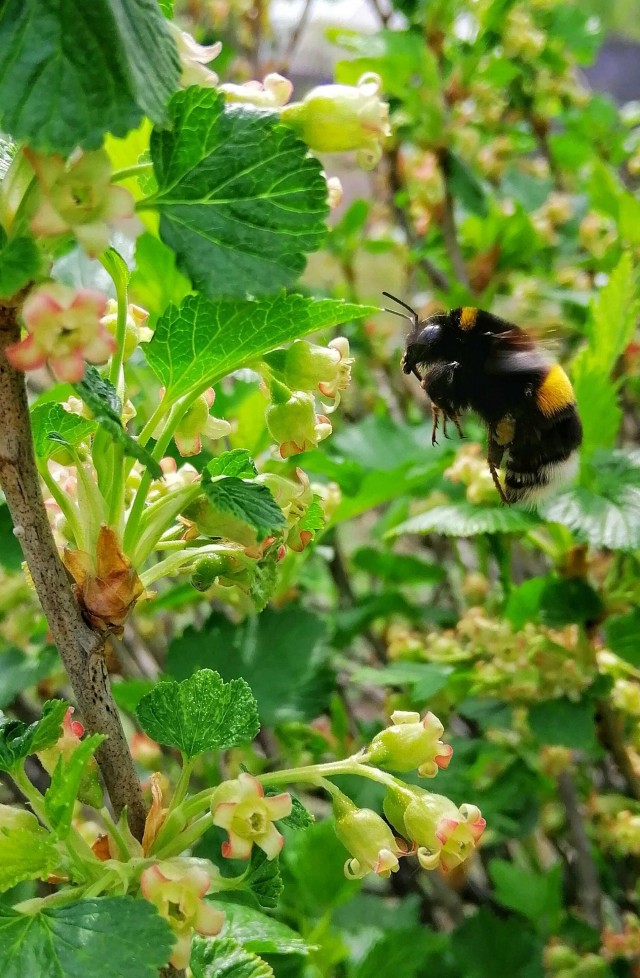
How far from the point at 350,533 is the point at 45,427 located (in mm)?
2255

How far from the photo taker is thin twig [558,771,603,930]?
121 centimetres

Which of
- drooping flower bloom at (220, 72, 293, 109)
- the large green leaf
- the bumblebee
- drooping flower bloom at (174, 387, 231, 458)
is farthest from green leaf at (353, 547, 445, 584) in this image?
drooping flower bloom at (220, 72, 293, 109)

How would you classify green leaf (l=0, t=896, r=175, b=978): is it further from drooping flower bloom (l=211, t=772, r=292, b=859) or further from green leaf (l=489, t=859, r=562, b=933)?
green leaf (l=489, t=859, r=562, b=933)

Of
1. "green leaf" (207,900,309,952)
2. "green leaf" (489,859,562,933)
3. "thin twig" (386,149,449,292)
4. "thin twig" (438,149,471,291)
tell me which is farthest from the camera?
"thin twig" (386,149,449,292)

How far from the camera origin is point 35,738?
0.48 meters

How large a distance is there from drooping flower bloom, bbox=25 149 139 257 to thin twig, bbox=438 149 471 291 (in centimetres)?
105

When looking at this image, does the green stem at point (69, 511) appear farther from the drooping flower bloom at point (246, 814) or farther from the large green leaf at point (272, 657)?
the large green leaf at point (272, 657)

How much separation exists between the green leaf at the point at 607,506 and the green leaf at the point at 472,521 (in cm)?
3

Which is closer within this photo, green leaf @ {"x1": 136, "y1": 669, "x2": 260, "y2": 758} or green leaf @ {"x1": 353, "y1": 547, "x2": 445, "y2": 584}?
green leaf @ {"x1": 136, "y1": 669, "x2": 260, "y2": 758}

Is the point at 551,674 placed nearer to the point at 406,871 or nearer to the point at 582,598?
the point at 582,598

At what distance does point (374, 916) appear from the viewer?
1232mm

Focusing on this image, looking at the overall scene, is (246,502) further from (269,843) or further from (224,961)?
(224,961)

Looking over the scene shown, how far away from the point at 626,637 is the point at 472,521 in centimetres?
21

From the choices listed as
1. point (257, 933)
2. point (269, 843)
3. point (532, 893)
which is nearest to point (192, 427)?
point (269, 843)
